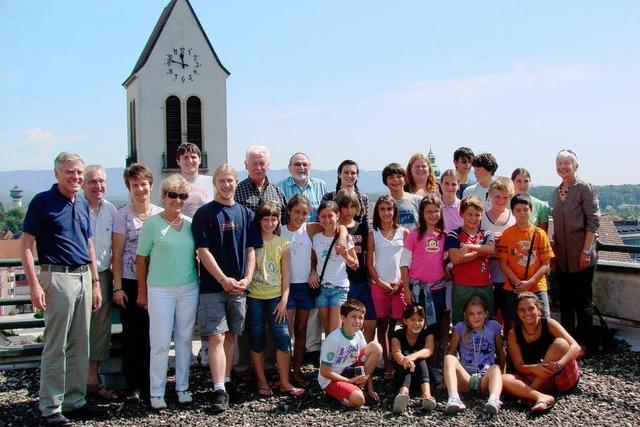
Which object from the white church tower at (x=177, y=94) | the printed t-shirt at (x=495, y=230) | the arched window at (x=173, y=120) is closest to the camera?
the printed t-shirt at (x=495, y=230)

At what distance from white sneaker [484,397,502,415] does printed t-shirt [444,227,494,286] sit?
128 centimetres

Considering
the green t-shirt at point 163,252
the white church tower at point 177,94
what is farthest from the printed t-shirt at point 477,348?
the white church tower at point 177,94

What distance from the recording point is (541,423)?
555 centimetres

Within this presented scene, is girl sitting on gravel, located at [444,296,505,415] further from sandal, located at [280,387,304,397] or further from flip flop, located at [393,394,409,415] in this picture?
sandal, located at [280,387,304,397]

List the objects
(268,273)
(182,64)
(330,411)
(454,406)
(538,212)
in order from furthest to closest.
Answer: (182,64), (538,212), (268,273), (330,411), (454,406)

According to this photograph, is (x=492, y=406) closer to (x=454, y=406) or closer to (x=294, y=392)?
(x=454, y=406)

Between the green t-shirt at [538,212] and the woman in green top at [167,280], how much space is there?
142 inches

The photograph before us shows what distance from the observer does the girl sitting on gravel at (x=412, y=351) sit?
20.0ft

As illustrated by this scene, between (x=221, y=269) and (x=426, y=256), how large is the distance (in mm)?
1983

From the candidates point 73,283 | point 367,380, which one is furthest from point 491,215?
point 73,283

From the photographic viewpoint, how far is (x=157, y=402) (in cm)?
593

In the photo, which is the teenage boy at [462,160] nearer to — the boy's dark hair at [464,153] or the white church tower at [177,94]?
the boy's dark hair at [464,153]

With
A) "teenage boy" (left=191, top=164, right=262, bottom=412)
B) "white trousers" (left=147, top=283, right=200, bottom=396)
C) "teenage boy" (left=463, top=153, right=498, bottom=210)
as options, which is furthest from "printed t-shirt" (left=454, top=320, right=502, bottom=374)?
"white trousers" (left=147, top=283, right=200, bottom=396)

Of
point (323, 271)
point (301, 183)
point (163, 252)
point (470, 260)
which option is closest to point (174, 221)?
point (163, 252)
